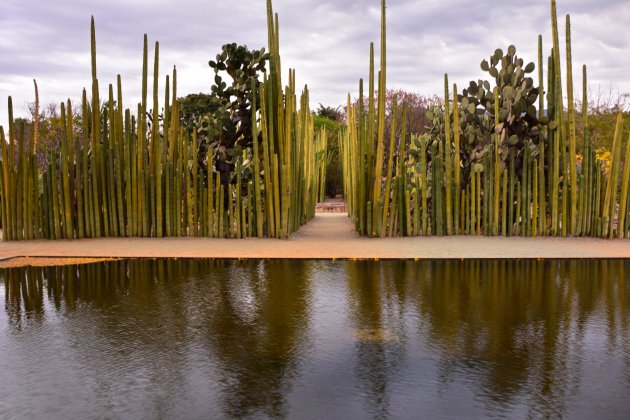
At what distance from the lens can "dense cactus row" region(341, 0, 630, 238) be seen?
1069 centimetres

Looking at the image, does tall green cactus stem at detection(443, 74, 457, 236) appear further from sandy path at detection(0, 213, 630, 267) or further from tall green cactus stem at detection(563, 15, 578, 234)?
tall green cactus stem at detection(563, 15, 578, 234)

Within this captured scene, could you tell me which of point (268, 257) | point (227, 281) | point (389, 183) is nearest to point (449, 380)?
point (227, 281)

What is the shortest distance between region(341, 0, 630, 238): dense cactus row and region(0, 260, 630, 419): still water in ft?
11.9

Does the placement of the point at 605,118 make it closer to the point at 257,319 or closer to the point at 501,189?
the point at 501,189

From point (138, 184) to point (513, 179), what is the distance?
6.01 meters

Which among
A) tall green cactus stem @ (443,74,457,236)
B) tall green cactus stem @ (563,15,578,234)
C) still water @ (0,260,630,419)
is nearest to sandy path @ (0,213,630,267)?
tall green cactus stem @ (443,74,457,236)

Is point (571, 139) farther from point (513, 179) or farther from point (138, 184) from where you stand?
point (138, 184)

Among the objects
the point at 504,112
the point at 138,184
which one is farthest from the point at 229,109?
the point at 504,112

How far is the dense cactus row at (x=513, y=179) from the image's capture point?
10688 mm

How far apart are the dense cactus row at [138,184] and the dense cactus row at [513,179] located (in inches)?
57.6

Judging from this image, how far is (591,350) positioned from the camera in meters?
4.25

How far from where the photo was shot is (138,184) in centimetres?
1065

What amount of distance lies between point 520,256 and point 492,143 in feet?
10.1

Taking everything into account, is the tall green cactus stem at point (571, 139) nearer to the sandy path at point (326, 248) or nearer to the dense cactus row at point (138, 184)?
the sandy path at point (326, 248)
